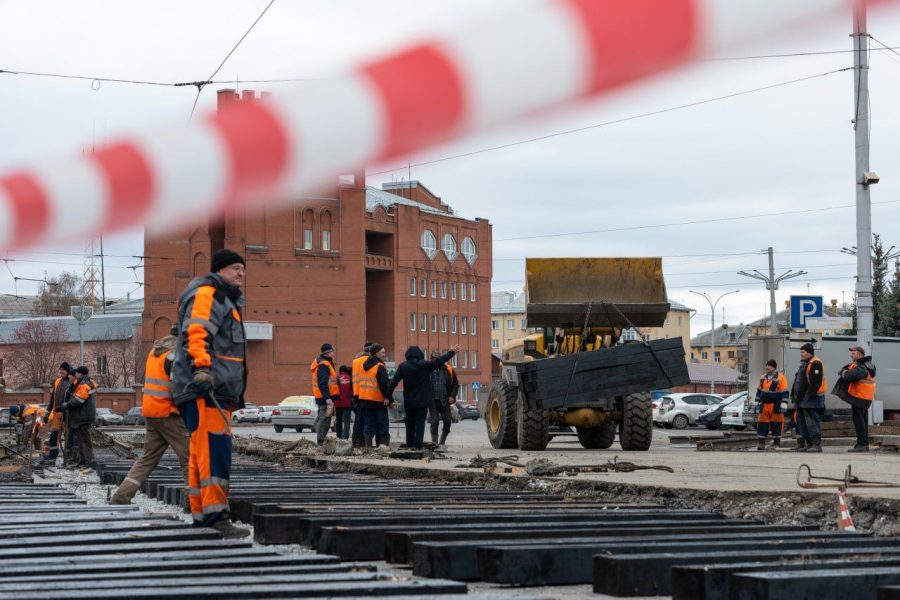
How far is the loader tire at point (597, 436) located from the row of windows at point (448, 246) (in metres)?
74.2

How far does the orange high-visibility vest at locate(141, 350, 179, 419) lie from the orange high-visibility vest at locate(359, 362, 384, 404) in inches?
284

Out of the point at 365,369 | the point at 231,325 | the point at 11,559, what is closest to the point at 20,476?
the point at 365,369

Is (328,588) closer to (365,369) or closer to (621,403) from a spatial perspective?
(365,369)

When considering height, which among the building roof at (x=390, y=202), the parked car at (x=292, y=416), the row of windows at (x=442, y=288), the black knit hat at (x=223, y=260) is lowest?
the parked car at (x=292, y=416)

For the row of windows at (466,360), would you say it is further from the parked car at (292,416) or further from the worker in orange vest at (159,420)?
the worker in orange vest at (159,420)

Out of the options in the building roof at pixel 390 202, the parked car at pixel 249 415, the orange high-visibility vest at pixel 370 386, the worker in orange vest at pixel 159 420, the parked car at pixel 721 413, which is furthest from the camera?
the building roof at pixel 390 202

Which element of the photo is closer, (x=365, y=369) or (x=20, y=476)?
(x=20, y=476)

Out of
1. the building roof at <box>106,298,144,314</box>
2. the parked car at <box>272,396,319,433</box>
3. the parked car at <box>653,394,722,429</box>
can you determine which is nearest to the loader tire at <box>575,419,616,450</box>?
the parked car at <box>653,394,722,429</box>

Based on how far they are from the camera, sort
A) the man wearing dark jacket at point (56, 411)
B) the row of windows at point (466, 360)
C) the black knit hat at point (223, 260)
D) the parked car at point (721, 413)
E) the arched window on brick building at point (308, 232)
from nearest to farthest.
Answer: the black knit hat at point (223, 260) → the man wearing dark jacket at point (56, 411) → the parked car at point (721, 413) → the arched window on brick building at point (308, 232) → the row of windows at point (466, 360)

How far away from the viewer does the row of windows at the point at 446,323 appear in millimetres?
96938

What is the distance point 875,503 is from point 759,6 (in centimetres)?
645

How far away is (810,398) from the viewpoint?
67.2 feet

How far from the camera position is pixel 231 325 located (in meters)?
8.33

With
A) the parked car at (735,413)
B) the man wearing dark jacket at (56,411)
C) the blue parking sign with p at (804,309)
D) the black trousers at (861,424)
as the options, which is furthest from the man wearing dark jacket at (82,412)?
the parked car at (735,413)
